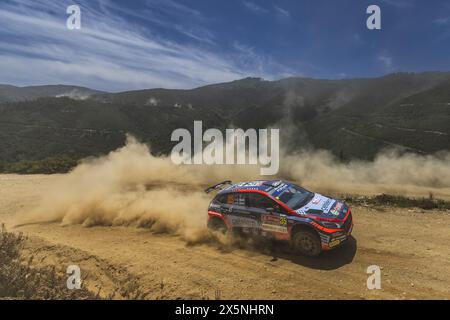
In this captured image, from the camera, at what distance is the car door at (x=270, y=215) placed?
Result: 27.3ft

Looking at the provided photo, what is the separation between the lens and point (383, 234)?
9.48 m

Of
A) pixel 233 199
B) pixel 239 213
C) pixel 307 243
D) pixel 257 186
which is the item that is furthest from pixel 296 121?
pixel 307 243

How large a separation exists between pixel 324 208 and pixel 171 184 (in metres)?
10.9

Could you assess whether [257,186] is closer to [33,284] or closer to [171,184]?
[33,284]

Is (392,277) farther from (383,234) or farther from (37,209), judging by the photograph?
(37,209)

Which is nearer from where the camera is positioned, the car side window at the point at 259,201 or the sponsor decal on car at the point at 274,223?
the sponsor decal on car at the point at 274,223

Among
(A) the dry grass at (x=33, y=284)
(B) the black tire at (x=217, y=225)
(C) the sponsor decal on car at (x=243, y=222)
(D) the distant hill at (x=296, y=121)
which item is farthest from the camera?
(D) the distant hill at (x=296, y=121)

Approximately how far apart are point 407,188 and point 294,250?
11.9 metres

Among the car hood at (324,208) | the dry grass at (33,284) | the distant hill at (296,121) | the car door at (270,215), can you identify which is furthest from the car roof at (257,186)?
the distant hill at (296,121)

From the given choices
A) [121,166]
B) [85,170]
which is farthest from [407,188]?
[85,170]

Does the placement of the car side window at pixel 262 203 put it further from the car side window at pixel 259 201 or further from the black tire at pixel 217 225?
the black tire at pixel 217 225

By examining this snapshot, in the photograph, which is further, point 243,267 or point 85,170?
point 85,170

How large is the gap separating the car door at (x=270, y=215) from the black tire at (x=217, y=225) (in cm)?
109

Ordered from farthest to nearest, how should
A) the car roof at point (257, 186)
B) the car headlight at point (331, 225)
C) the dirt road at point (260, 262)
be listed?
the car roof at point (257, 186)
the car headlight at point (331, 225)
the dirt road at point (260, 262)
